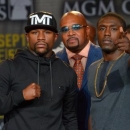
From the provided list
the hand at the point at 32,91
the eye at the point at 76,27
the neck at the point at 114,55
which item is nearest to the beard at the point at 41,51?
the hand at the point at 32,91

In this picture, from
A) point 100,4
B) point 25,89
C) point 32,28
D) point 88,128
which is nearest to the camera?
point 25,89

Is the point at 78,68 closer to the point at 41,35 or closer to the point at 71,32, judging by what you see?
the point at 71,32

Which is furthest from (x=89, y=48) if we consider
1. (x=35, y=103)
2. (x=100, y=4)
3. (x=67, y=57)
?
(x=100, y=4)

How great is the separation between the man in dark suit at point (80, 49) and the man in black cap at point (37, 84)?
31 cm

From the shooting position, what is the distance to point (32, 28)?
8.19 ft

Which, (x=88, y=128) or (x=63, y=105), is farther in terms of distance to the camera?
(x=88, y=128)

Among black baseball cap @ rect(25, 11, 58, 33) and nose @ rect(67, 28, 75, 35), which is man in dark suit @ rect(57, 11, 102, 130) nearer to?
nose @ rect(67, 28, 75, 35)

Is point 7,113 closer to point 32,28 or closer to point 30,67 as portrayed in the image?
point 30,67

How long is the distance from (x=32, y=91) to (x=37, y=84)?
0.06 meters

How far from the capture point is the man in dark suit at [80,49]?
9.43 ft

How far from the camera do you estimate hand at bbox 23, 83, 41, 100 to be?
231 cm

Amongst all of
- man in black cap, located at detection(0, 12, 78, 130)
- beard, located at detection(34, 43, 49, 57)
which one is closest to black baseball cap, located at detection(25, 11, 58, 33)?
man in black cap, located at detection(0, 12, 78, 130)

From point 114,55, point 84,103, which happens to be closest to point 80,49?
point 84,103

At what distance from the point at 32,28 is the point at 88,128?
0.74 meters
